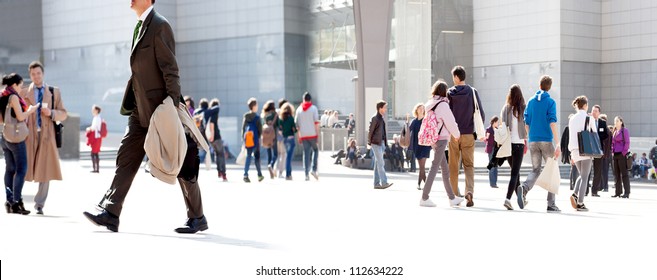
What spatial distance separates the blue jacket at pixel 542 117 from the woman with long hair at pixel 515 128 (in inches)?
10.5

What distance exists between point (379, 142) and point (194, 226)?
27.1 ft

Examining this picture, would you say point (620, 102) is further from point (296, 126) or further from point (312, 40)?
point (296, 126)

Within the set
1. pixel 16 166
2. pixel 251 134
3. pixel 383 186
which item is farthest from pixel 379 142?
pixel 16 166

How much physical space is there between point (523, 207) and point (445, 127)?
1341 millimetres

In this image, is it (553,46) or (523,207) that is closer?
(523,207)

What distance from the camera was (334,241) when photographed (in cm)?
777

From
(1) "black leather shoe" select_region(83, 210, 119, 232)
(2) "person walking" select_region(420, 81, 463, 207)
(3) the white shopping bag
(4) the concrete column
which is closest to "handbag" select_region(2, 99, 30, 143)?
(1) "black leather shoe" select_region(83, 210, 119, 232)

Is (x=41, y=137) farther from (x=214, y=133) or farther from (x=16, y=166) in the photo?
(x=214, y=133)

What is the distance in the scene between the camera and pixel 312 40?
38.4 meters

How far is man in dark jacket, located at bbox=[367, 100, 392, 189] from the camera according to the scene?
16.2 m

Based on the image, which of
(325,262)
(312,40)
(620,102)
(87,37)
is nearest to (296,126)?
(325,262)

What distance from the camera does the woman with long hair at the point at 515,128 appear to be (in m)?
11.6

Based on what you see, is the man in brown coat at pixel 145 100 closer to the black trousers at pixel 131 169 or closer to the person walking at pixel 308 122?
the black trousers at pixel 131 169

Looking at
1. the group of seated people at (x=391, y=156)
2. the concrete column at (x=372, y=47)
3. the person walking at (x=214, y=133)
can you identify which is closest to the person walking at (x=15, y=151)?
the person walking at (x=214, y=133)
